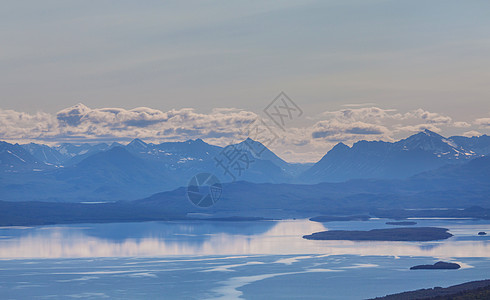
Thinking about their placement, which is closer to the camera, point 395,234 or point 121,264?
point 121,264

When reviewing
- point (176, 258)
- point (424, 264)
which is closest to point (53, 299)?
point (176, 258)

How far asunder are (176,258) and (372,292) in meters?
52.1

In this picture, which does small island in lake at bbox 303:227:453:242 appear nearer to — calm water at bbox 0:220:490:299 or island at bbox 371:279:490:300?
calm water at bbox 0:220:490:299

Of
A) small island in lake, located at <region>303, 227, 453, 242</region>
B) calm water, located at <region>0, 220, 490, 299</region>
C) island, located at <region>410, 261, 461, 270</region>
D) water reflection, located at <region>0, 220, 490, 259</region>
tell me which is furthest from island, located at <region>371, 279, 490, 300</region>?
small island in lake, located at <region>303, 227, 453, 242</region>

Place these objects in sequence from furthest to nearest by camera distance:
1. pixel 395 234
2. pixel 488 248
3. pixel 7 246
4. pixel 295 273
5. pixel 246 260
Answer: pixel 395 234 < pixel 7 246 < pixel 488 248 < pixel 246 260 < pixel 295 273

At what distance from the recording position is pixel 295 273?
119m

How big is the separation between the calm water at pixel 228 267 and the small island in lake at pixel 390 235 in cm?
674

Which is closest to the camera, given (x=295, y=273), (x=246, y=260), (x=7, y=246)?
(x=295, y=273)

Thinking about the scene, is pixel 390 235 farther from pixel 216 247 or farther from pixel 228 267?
pixel 228 267

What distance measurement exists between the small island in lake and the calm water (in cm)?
674

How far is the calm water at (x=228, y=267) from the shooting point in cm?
10275

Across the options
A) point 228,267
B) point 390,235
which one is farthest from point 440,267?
point 390,235

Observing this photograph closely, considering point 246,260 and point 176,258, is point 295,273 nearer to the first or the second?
point 246,260

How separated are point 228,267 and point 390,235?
2783 inches
